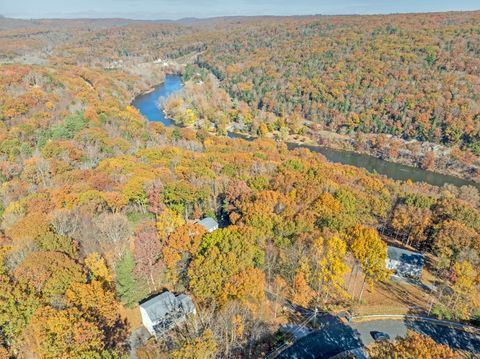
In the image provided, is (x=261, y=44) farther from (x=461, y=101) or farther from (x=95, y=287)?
(x=95, y=287)

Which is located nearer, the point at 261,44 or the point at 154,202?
the point at 154,202

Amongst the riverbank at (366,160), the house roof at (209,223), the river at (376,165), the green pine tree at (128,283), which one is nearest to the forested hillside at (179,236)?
the green pine tree at (128,283)

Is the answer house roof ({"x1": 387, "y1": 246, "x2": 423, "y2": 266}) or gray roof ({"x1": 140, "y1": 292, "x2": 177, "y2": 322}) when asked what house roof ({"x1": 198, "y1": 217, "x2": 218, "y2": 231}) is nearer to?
gray roof ({"x1": 140, "y1": 292, "x2": 177, "y2": 322})

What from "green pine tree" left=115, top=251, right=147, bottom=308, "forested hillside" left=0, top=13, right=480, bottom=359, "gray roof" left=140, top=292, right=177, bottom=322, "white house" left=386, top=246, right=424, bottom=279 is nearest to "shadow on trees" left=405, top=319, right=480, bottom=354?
"forested hillside" left=0, top=13, right=480, bottom=359

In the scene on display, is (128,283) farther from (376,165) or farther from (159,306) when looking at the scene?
(376,165)

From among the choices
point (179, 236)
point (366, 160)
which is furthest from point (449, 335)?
point (366, 160)

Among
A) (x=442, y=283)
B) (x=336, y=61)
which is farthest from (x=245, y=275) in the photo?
(x=336, y=61)

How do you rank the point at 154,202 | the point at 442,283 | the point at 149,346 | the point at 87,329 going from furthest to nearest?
the point at 154,202 → the point at 442,283 → the point at 149,346 → the point at 87,329
